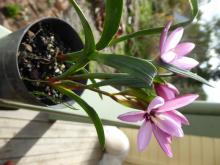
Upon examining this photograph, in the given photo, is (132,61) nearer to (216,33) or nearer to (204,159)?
(204,159)

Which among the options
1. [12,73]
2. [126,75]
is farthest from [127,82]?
[12,73]

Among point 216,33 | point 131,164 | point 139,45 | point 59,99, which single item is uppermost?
point 59,99

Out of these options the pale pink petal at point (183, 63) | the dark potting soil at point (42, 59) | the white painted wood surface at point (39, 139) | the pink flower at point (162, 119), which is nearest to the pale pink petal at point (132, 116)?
the pink flower at point (162, 119)

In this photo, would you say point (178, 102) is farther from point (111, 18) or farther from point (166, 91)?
point (111, 18)

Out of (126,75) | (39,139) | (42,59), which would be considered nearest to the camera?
(126,75)

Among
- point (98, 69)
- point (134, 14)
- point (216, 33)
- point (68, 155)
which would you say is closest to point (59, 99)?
point (68, 155)

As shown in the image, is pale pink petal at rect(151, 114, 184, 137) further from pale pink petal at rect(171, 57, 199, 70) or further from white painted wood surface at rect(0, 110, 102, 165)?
white painted wood surface at rect(0, 110, 102, 165)
